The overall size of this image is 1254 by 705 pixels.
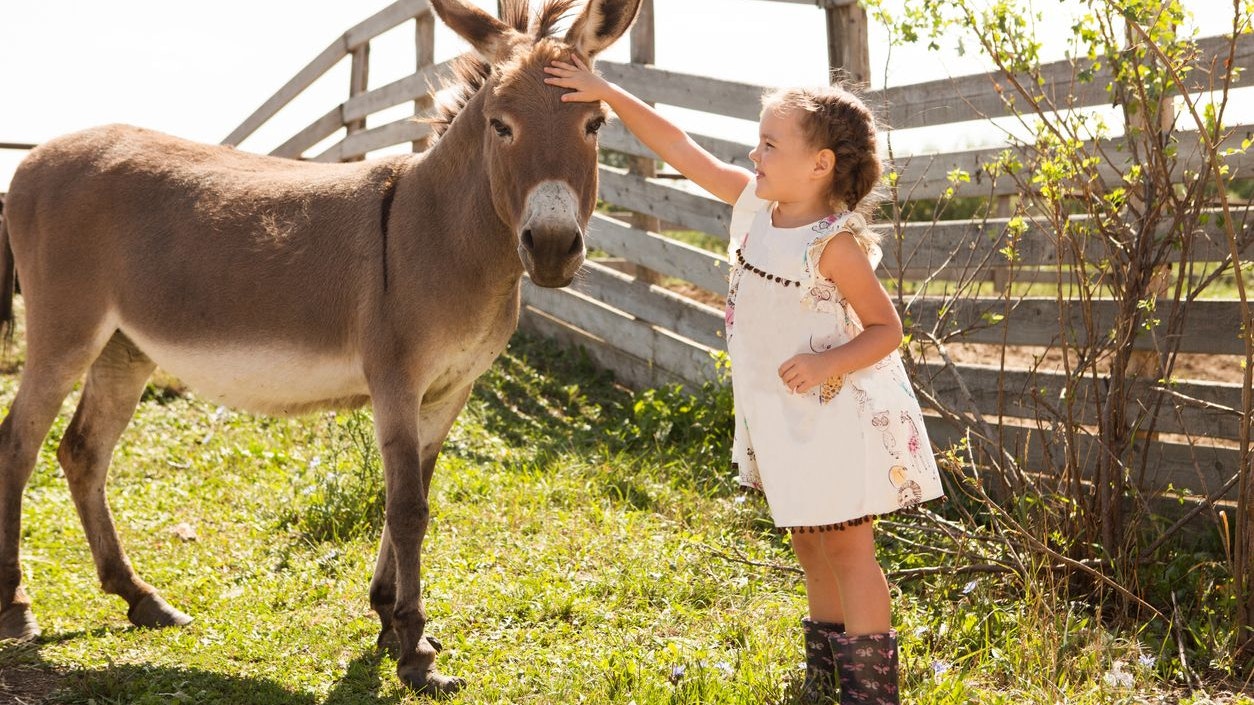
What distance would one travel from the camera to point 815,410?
280 cm

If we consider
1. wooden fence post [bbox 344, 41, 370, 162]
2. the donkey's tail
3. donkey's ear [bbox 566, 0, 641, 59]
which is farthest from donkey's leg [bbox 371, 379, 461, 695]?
wooden fence post [bbox 344, 41, 370, 162]

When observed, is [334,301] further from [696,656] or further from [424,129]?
[424,129]

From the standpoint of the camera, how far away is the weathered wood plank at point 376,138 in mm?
9664

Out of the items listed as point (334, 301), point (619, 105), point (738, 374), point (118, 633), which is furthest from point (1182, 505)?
point (118, 633)

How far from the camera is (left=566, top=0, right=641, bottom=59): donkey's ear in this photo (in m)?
3.49

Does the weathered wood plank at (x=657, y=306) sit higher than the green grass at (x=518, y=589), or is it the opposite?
the weathered wood plank at (x=657, y=306)

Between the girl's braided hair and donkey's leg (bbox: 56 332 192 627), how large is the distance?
119 inches

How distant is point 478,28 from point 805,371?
5.67ft

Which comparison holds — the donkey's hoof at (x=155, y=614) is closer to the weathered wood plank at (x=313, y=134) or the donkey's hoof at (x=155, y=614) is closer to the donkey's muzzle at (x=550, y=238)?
the donkey's muzzle at (x=550, y=238)

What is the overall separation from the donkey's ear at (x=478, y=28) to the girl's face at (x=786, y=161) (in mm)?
1111

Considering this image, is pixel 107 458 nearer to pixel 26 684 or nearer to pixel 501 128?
pixel 26 684

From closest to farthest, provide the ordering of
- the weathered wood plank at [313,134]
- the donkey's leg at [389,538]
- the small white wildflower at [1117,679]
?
the small white wildflower at [1117,679] < the donkey's leg at [389,538] < the weathered wood plank at [313,134]

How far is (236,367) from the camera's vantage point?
12.8 ft

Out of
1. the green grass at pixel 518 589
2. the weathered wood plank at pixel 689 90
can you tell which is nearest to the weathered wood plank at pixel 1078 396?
the green grass at pixel 518 589
